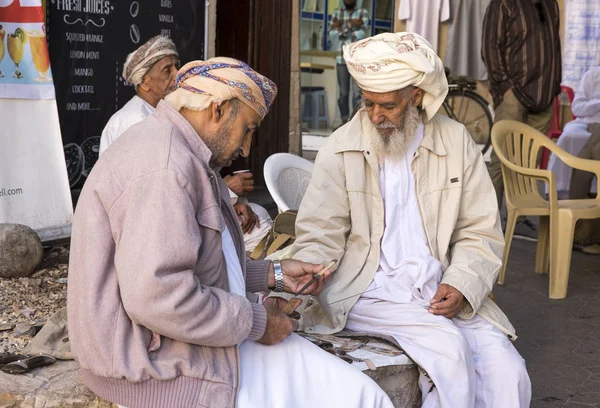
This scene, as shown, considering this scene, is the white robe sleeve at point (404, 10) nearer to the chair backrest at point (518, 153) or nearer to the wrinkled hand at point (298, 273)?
the chair backrest at point (518, 153)

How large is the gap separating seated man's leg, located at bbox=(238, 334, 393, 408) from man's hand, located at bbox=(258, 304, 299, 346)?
0.04 m

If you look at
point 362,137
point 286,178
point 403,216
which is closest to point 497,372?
point 403,216

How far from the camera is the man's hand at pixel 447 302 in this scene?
3195mm

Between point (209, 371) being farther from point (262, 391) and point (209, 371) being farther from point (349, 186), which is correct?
point (349, 186)

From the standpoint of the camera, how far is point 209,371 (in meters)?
2.34

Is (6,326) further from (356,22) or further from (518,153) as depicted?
(356,22)

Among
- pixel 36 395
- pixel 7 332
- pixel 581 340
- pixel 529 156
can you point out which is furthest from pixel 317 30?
pixel 36 395

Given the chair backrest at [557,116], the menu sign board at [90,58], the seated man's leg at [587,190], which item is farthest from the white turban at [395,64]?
the chair backrest at [557,116]

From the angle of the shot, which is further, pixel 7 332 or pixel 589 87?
pixel 589 87

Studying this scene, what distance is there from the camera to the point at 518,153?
650 cm

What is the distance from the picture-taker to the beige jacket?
3.34m

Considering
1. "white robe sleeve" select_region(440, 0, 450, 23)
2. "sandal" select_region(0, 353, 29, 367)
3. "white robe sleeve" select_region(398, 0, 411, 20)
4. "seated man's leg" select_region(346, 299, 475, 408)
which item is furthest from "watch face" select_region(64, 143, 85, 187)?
"white robe sleeve" select_region(440, 0, 450, 23)

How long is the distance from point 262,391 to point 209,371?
0.60 feet

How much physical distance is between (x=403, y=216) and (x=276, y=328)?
1050mm
